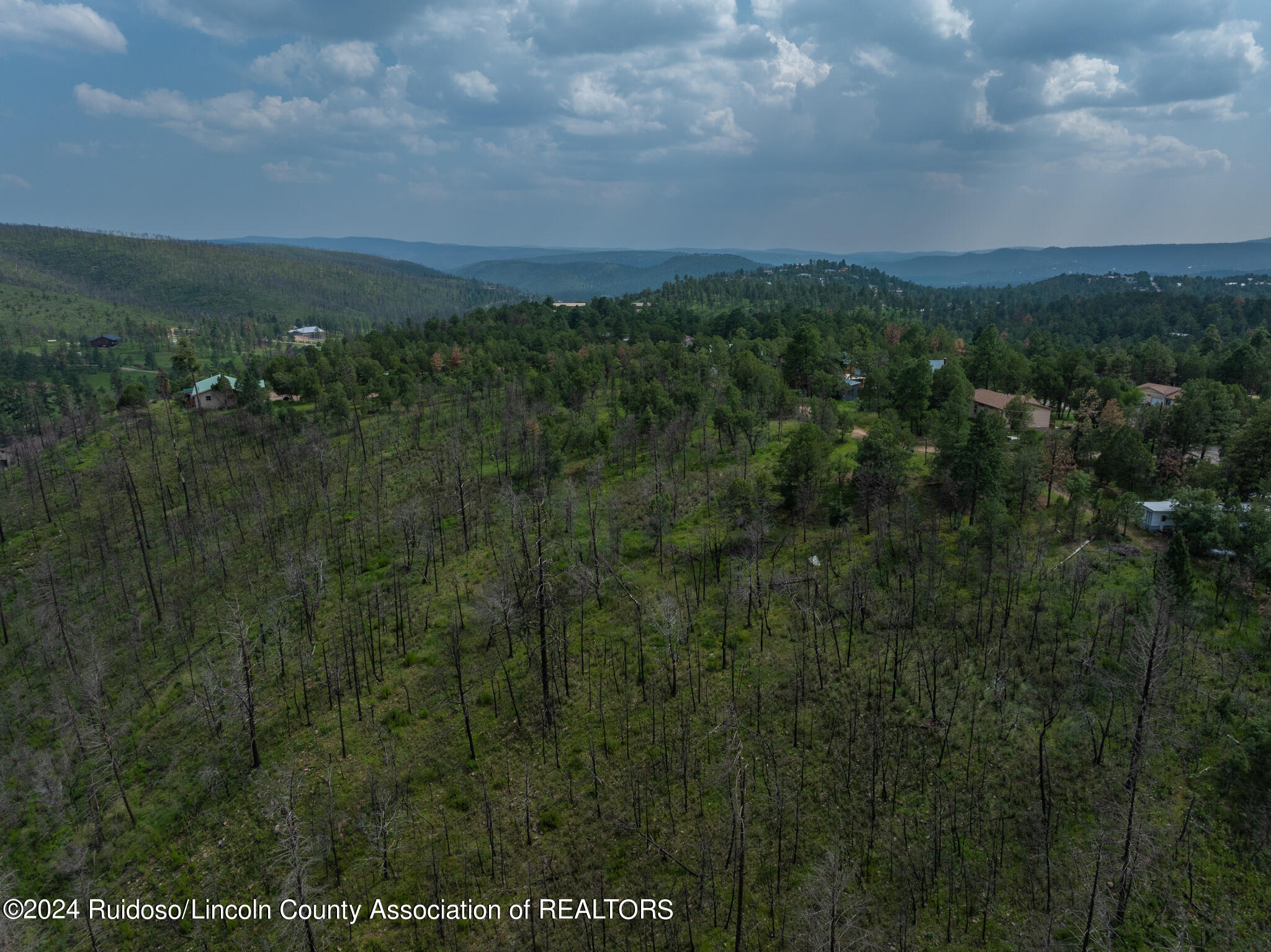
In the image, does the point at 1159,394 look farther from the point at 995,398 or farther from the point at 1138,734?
the point at 1138,734

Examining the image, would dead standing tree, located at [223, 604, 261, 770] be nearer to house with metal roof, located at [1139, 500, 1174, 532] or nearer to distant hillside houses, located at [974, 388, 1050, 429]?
house with metal roof, located at [1139, 500, 1174, 532]

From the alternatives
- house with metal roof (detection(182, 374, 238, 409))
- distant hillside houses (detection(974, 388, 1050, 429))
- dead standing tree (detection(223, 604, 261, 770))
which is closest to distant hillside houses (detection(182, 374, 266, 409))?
house with metal roof (detection(182, 374, 238, 409))

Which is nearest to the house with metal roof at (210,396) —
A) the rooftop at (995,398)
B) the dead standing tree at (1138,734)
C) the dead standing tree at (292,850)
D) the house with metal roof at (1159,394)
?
the dead standing tree at (292,850)

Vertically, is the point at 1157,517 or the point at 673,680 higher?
the point at 1157,517

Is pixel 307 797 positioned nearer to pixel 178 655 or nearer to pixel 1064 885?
pixel 178 655

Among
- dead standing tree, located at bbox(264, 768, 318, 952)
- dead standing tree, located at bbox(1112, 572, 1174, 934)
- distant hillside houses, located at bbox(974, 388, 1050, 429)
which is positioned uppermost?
distant hillside houses, located at bbox(974, 388, 1050, 429)

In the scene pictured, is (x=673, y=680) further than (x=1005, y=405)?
No

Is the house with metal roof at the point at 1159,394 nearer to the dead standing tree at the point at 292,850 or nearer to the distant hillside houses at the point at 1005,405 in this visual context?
the distant hillside houses at the point at 1005,405

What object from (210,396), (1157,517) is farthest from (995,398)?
(210,396)
